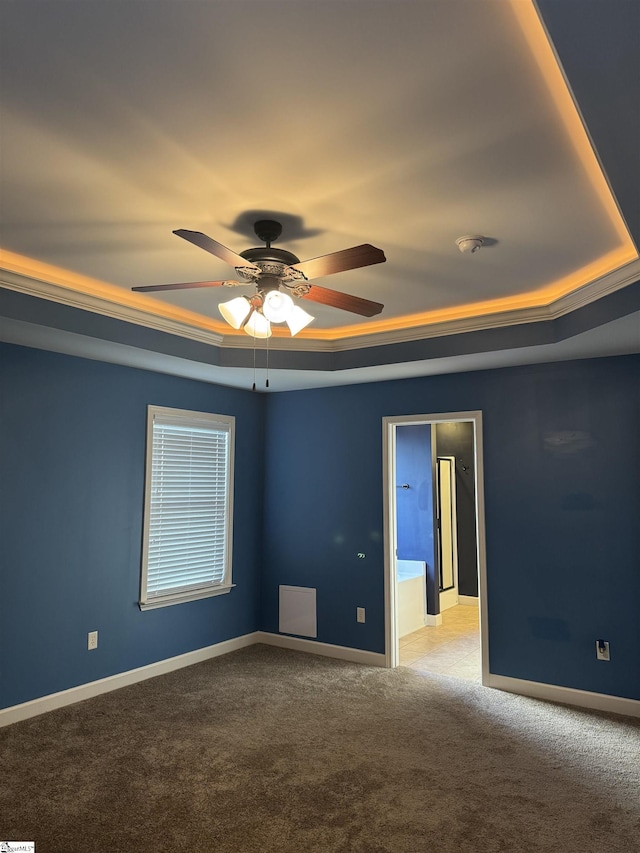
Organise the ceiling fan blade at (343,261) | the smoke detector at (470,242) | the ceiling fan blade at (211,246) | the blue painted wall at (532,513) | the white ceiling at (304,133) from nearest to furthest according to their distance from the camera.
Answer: the white ceiling at (304,133) < the ceiling fan blade at (211,246) < the ceiling fan blade at (343,261) < the smoke detector at (470,242) < the blue painted wall at (532,513)

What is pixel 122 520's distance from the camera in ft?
14.6

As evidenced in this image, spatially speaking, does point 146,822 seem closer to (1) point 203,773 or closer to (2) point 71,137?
(1) point 203,773

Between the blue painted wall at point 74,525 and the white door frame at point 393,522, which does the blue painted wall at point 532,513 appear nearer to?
the white door frame at point 393,522

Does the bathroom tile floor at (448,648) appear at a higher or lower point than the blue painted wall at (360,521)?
lower

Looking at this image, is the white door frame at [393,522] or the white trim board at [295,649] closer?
the white trim board at [295,649]

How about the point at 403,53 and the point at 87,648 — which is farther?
the point at 87,648

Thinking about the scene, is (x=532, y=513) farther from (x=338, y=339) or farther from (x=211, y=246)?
(x=211, y=246)

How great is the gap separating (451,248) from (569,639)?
2868mm

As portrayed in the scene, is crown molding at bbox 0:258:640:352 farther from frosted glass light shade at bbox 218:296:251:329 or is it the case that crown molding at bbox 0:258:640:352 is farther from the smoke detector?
frosted glass light shade at bbox 218:296:251:329

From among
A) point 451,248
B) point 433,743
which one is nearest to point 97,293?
point 451,248

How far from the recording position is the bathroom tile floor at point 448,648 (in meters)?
4.89

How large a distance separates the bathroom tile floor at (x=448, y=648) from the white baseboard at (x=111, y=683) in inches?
61.9

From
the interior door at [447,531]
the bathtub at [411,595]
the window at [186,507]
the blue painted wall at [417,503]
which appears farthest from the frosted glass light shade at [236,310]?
the interior door at [447,531]

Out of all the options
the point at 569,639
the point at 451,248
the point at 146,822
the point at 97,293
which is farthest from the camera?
the point at 569,639
